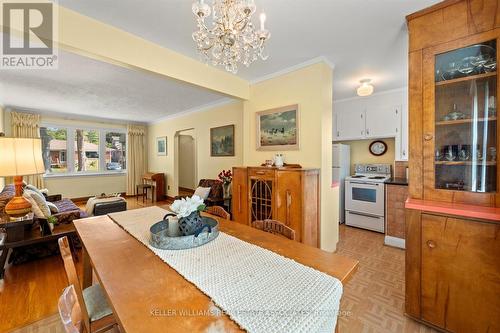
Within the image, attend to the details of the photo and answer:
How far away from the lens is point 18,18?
1.64 meters

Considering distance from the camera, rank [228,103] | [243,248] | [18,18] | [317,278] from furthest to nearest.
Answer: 1. [228,103]
2. [18,18]
3. [243,248]
4. [317,278]

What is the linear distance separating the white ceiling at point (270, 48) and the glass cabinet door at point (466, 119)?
0.55m

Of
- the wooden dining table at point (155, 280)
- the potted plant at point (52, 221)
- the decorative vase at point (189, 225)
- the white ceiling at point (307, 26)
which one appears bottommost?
the potted plant at point (52, 221)

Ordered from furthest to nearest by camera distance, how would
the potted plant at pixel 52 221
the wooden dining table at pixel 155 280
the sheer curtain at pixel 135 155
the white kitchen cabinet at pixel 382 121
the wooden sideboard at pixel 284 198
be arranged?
the sheer curtain at pixel 135 155, the white kitchen cabinet at pixel 382 121, the potted plant at pixel 52 221, the wooden sideboard at pixel 284 198, the wooden dining table at pixel 155 280

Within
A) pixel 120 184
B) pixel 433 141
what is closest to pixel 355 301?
pixel 433 141

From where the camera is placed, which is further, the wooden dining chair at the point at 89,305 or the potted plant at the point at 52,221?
the potted plant at the point at 52,221

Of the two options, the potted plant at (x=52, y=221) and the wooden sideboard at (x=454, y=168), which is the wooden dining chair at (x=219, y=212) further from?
the potted plant at (x=52, y=221)

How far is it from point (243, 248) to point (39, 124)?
684 centimetres

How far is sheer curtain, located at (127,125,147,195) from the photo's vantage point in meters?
6.82

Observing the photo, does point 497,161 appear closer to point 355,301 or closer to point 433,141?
point 433,141

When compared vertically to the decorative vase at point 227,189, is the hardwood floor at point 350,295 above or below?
below

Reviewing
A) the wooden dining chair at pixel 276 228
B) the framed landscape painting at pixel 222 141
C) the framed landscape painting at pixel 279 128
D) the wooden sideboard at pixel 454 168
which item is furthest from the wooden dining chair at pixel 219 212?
the framed landscape painting at pixel 222 141

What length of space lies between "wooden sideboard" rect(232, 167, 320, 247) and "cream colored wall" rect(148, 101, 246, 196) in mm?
1648

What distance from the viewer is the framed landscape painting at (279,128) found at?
2.86 meters
